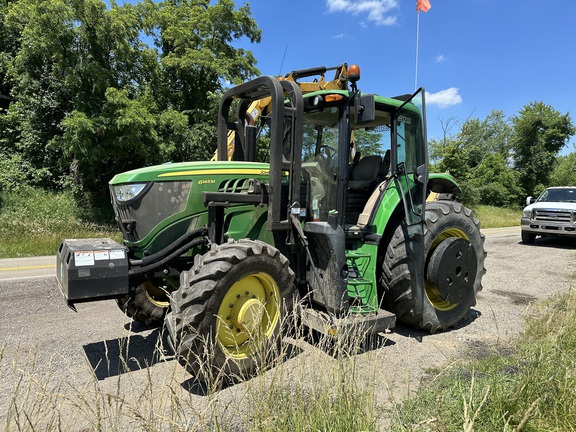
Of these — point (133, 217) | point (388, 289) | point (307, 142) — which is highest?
point (307, 142)

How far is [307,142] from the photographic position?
4.48 metres

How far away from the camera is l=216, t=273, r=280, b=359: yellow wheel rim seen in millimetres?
3379

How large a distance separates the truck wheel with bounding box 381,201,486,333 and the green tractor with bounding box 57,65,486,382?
16 mm

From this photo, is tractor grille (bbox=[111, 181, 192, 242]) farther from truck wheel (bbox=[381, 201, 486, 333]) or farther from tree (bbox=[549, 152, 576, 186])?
tree (bbox=[549, 152, 576, 186])

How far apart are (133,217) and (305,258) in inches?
68.1

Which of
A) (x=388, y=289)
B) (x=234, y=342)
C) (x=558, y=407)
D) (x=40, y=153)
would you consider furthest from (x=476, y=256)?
(x=40, y=153)

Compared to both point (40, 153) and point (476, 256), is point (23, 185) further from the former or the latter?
point (476, 256)

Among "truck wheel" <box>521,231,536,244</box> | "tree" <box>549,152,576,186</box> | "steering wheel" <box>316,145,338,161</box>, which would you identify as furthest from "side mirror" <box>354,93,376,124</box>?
"tree" <box>549,152,576,186</box>

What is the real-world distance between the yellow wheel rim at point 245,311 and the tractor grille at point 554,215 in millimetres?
11908

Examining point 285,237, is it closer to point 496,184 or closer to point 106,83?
point 106,83

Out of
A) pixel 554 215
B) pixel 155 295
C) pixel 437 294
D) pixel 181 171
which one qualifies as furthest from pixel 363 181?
pixel 554 215

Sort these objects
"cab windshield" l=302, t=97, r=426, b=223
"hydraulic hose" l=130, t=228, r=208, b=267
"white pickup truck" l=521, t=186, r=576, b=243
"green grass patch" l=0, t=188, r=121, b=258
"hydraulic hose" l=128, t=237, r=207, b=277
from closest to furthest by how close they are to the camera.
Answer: "hydraulic hose" l=128, t=237, r=207, b=277 → "hydraulic hose" l=130, t=228, r=208, b=267 → "cab windshield" l=302, t=97, r=426, b=223 → "green grass patch" l=0, t=188, r=121, b=258 → "white pickup truck" l=521, t=186, r=576, b=243

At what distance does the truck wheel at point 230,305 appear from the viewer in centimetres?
312

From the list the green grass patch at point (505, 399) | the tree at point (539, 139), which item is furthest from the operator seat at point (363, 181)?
the tree at point (539, 139)
